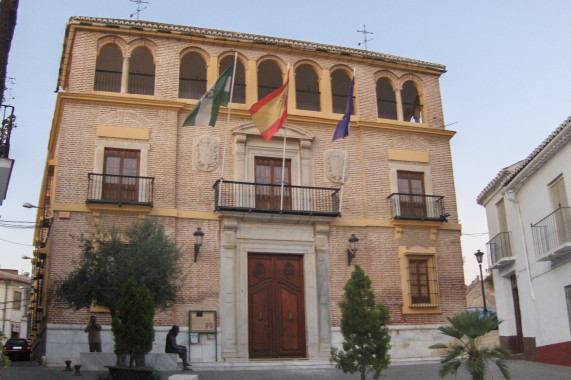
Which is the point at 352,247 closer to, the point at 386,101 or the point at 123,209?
the point at 386,101

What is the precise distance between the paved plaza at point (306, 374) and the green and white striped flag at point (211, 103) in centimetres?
648

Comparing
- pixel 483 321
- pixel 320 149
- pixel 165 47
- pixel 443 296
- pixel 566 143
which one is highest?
pixel 165 47

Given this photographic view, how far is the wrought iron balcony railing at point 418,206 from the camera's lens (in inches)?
771

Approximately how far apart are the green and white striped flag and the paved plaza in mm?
6485

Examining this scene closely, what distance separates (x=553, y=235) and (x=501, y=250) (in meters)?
4.03

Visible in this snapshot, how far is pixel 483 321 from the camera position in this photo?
11.0 metres

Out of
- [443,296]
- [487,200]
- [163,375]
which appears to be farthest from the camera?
[487,200]

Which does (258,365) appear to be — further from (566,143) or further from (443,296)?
(566,143)

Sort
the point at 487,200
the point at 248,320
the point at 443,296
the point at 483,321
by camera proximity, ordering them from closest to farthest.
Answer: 1. the point at 483,321
2. the point at 248,320
3. the point at 443,296
4. the point at 487,200

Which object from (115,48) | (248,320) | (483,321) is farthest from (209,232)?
(483,321)

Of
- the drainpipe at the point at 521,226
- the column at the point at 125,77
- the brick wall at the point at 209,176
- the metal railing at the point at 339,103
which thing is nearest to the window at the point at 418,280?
the brick wall at the point at 209,176

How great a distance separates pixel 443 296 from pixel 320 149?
5.90 meters

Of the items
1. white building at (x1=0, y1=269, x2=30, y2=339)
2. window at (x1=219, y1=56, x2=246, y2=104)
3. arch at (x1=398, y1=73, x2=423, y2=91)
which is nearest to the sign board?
window at (x1=219, y1=56, x2=246, y2=104)

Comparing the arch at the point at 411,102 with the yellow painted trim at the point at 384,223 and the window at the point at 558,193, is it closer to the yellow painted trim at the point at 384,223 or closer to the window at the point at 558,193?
the yellow painted trim at the point at 384,223
